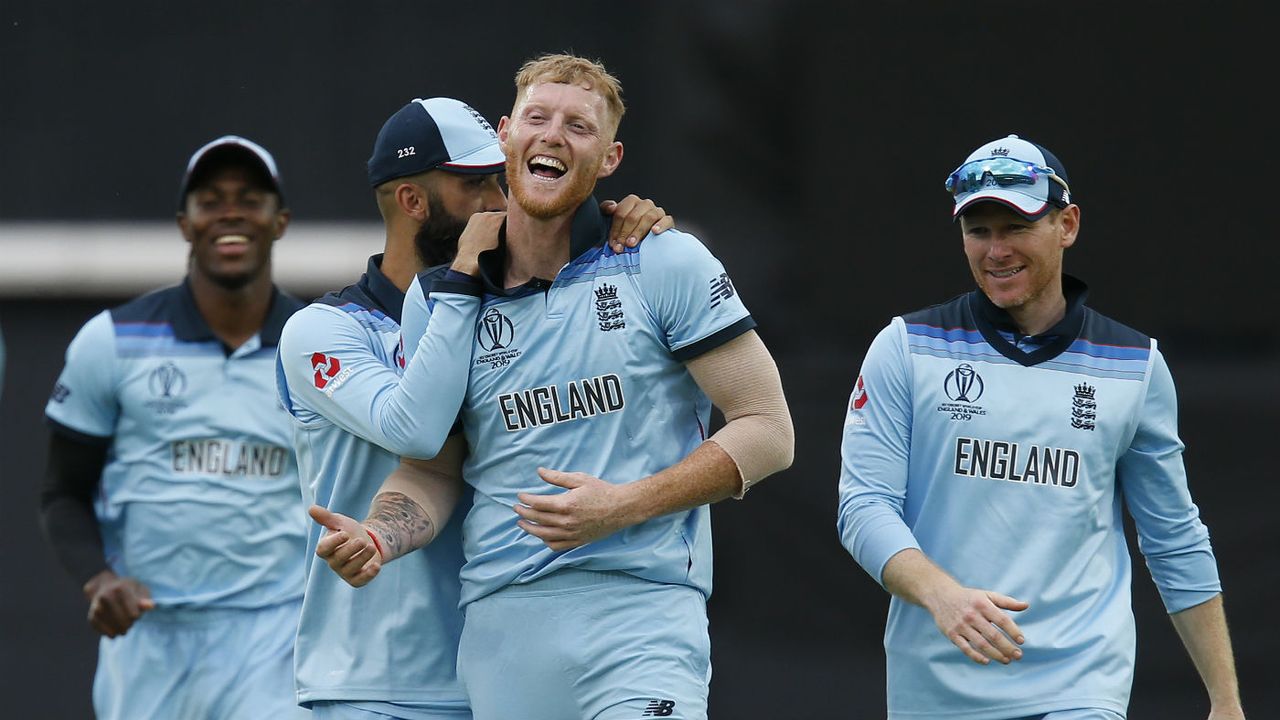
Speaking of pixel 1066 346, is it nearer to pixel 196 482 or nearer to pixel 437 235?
pixel 437 235

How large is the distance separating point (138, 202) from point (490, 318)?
216 inches

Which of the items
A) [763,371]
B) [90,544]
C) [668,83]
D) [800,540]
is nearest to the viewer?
[763,371]

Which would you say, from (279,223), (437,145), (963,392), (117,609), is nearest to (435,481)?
(437,145)

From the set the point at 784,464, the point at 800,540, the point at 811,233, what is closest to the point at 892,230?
the point at 811,233

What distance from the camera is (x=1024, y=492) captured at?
4137 mm

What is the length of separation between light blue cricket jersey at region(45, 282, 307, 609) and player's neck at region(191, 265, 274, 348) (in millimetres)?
65

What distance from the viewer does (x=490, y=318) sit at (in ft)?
13.3

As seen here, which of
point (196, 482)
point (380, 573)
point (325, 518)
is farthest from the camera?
point (196, 482)

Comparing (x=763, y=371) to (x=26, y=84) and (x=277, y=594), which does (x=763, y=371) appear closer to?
(x=277, y=594)

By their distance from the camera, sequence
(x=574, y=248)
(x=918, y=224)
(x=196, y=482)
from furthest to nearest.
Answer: (x=918, y=224) < (x=196, y=482) < (x=574, y=248)

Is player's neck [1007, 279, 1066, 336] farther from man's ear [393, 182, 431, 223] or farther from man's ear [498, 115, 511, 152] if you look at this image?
A: man's ear [393, 182, 431, 223]

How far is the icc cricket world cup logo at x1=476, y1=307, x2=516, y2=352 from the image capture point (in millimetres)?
4020

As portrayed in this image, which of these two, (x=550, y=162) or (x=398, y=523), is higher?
(x=550, y=162)

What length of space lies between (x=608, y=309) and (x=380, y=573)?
0.87 meters
